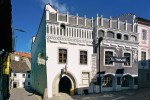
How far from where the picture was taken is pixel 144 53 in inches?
1328

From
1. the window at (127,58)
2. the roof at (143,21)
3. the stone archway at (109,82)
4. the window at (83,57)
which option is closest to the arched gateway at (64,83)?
the window at (83,57)

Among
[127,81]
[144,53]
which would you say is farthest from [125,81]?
[144,53]

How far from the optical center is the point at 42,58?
2712 centimetres

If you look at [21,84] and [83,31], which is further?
[21,84]

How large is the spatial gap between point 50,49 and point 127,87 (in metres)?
13.1

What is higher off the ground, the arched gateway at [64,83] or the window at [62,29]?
the window at [62,29]

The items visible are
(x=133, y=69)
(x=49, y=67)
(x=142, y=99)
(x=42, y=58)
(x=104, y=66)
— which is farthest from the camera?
(x=133, y=69)

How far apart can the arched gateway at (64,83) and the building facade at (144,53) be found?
12420mm

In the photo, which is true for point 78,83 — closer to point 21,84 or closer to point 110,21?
point 110,21

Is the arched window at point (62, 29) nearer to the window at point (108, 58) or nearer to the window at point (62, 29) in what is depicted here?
the window at point (62, 29)

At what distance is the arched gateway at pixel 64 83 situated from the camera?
25.7 meters

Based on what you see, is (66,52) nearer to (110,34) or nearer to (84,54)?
(84,54)

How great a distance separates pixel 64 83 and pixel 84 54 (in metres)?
4.75

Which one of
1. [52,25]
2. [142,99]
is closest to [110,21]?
[52,25]
